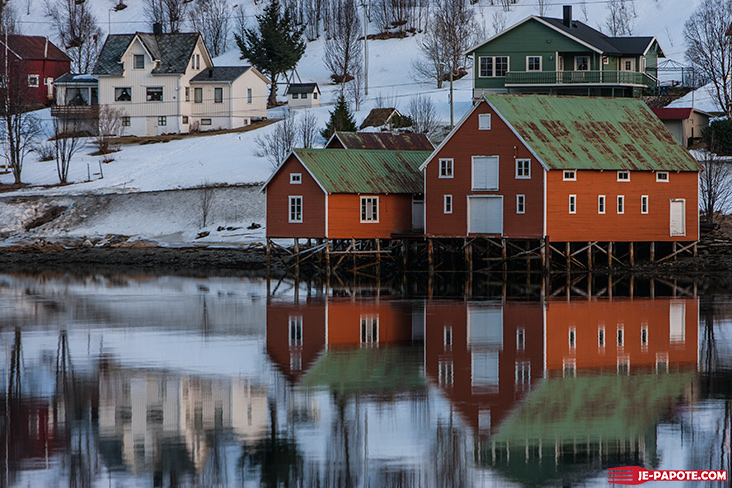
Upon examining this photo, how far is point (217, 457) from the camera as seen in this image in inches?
583

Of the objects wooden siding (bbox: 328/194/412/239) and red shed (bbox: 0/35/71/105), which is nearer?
wooden siding (bbox: 328/194/412/239)

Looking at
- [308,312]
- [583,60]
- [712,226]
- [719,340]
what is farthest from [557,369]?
[583,60]

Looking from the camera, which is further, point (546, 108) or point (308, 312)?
point (546, 108)

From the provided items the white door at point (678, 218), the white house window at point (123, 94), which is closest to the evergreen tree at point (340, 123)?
the white house window at point (123, 94)

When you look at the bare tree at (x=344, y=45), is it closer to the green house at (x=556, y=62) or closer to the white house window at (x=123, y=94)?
the white house window at (x=123, y=94)

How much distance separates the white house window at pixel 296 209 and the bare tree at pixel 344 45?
5049 cm

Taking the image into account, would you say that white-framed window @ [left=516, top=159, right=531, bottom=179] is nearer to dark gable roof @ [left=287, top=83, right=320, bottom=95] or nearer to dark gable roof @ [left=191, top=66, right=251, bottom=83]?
dark gable roof @ [left=191, top=66, right=251, bottom=83]

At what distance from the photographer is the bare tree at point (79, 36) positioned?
106m

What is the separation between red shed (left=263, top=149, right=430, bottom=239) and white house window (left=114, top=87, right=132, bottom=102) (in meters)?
32.0

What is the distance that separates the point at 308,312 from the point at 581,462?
632 inches

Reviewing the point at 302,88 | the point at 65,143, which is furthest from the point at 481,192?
the point at 302,88

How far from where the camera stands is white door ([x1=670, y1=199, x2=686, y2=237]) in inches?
1713

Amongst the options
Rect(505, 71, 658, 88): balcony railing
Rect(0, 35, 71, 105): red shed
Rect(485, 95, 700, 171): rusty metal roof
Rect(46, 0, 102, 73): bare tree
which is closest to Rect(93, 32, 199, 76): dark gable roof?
Rect(0, 35, 71, 105): red shed

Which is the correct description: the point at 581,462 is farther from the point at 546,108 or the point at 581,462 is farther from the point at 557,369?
the point at 546,108
